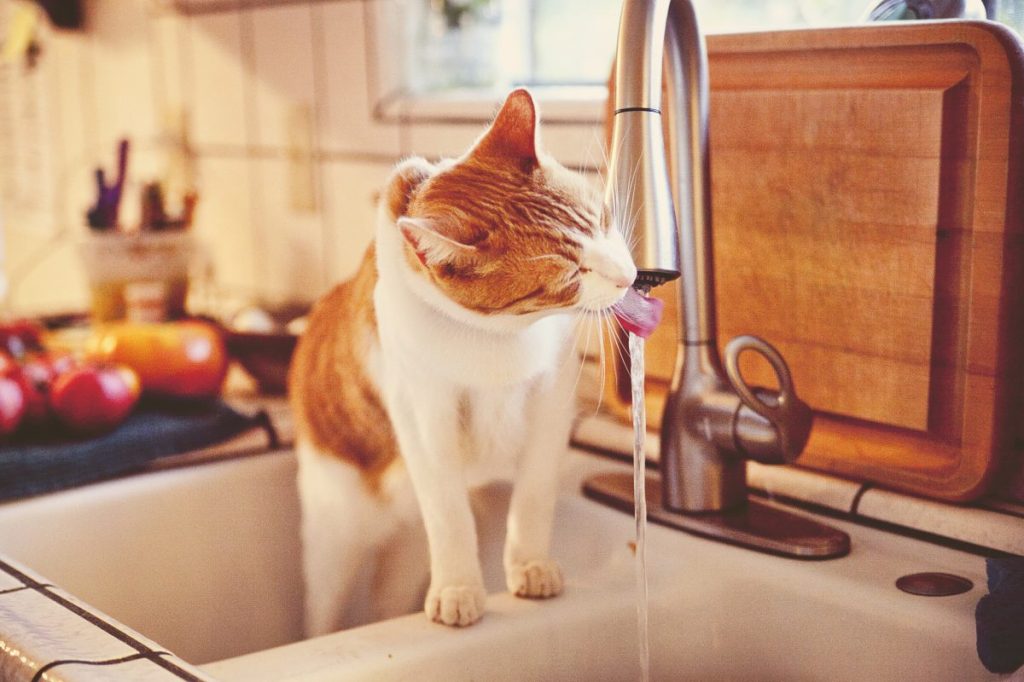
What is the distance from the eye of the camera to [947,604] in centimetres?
81

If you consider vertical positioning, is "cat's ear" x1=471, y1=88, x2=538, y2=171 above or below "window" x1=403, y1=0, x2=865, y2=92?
below

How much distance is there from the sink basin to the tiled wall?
489 mm

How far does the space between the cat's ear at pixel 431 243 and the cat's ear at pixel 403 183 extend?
0.35ft

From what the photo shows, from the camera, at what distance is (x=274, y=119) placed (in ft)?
5.91

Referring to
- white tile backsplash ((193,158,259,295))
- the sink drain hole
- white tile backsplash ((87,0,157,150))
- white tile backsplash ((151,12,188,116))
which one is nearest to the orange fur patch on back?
the sink drain hole

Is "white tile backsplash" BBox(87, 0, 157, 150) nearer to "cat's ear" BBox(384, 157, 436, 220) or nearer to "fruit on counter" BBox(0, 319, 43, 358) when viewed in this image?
"fruit on counter" BBox(0, 319, 43, 358)

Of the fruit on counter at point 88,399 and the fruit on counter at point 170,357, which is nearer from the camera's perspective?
the fruit on counter at point 88,399

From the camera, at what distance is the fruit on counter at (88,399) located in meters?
1.18

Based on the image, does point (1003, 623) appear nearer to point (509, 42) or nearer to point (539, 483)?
point (539, 483)

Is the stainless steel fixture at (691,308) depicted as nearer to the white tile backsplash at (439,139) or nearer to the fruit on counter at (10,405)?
the white tile backsplash at (439,139)

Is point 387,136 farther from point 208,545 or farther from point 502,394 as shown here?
point 502,394

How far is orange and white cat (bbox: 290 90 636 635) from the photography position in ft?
2.43

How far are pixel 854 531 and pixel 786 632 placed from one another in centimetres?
12

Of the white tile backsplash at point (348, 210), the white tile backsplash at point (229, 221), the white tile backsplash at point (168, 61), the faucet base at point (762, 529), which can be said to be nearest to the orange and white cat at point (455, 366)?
the faucet base at point (762, 529)
